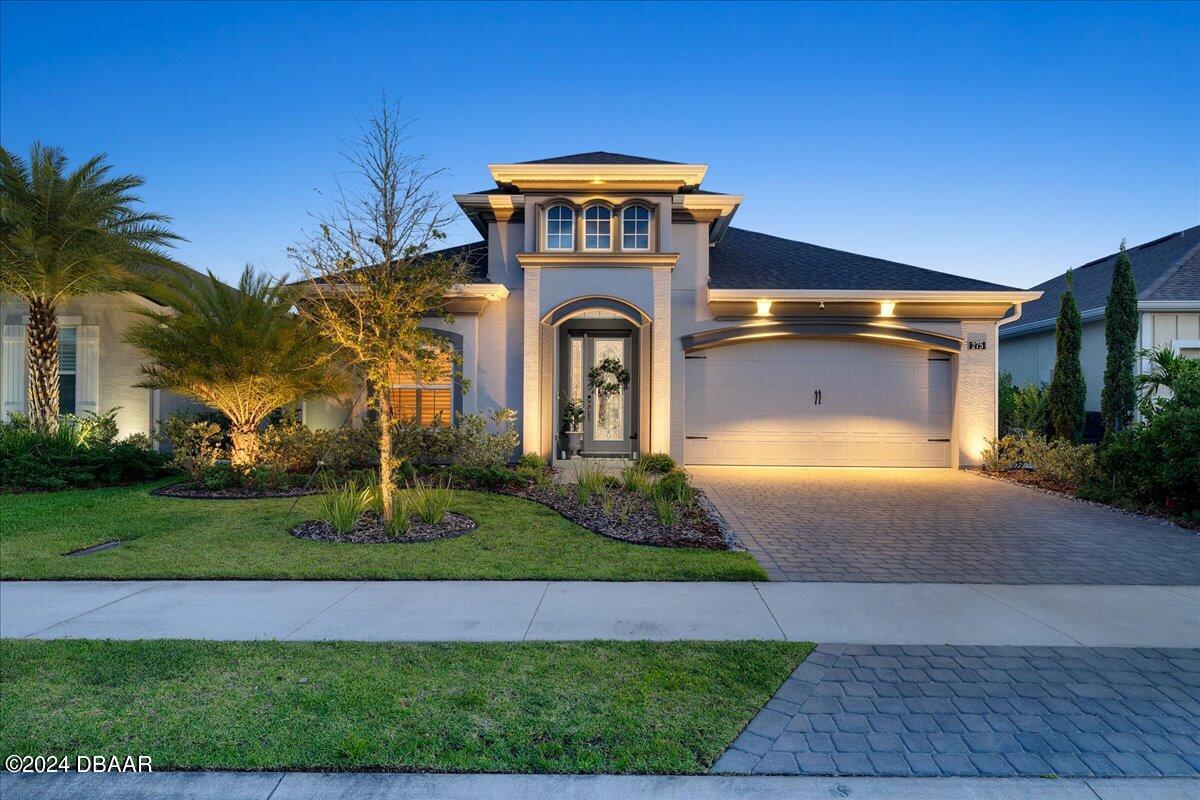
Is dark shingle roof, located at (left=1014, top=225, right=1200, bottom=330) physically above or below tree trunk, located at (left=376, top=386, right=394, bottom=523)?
above

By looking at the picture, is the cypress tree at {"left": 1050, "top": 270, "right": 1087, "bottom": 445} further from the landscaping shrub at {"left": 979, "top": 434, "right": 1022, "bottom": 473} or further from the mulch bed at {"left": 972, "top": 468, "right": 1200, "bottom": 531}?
the mulch bed at {"left": 972, "top": 468, "right": 1200, "bottom": 531}

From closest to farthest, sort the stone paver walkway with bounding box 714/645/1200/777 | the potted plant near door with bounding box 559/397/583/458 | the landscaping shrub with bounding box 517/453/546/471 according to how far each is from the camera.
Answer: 1. the stone paver walkway with bounding box 714/645/1200/777
2. the landscaping shrub with bounding box 517/453/546/471
3. the potted plant near door with bounding box 559/397/583/458

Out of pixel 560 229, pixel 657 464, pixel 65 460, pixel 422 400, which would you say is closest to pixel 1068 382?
pixel 657 464

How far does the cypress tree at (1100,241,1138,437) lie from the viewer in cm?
1283

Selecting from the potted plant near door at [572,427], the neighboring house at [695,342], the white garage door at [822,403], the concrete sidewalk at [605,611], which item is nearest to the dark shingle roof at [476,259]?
the neighboring house at [695,342]

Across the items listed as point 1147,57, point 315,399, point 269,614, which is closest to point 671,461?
point 315,399

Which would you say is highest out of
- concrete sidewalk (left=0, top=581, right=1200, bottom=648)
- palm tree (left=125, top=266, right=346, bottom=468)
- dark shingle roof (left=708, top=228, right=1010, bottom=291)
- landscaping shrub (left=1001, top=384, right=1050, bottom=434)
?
dark shingle roof (left=708, top=228, right=1010, bottom=291)

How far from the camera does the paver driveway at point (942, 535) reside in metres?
6.41

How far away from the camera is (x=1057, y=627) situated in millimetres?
4848

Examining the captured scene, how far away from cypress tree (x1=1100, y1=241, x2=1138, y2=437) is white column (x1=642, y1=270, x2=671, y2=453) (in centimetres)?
881

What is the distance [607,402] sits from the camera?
14.2 m

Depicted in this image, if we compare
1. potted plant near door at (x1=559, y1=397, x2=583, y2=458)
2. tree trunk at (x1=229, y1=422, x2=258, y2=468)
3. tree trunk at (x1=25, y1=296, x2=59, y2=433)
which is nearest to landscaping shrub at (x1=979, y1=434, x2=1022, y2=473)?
potted plant near door at (x1=559, y1=397, x2=583, y2=458)

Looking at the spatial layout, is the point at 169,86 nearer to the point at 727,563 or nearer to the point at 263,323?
the point at 263,323

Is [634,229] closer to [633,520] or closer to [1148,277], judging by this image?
[633,520]
